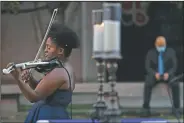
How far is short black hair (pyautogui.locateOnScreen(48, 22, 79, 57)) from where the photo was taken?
14.9 ft

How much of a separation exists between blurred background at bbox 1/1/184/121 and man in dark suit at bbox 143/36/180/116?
2.03 ft

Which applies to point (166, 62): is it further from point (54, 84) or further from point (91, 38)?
point (54, 84)

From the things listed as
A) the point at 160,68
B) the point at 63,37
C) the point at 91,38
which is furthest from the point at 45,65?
the point at 91,38

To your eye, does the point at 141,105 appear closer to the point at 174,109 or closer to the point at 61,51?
the point at 174,109

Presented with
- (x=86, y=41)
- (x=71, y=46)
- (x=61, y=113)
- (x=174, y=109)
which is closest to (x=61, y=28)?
(x=71, y=46)

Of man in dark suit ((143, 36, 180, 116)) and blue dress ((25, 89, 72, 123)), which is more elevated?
blue dress ((25, 89, 72, 123))

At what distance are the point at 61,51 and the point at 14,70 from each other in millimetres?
702

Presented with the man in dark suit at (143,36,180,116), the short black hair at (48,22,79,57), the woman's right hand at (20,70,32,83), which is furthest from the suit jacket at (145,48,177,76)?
the woman's right hand at (20,70,32,83)

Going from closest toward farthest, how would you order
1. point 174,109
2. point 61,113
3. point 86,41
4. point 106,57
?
point 106,57 < point 61,113 < point 174,109 < point 86,41

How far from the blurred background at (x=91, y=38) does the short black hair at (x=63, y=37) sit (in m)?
6.23

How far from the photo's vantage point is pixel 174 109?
1063cm

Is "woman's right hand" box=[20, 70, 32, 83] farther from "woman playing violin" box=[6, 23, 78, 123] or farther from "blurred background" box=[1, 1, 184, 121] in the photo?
"blurred background" box=[1, 1, 184, 121]

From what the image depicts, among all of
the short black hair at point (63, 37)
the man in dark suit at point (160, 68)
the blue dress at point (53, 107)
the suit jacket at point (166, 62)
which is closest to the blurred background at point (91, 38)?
the man in dark suit at point (160, 68)

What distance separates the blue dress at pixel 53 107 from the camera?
4.39 meters
